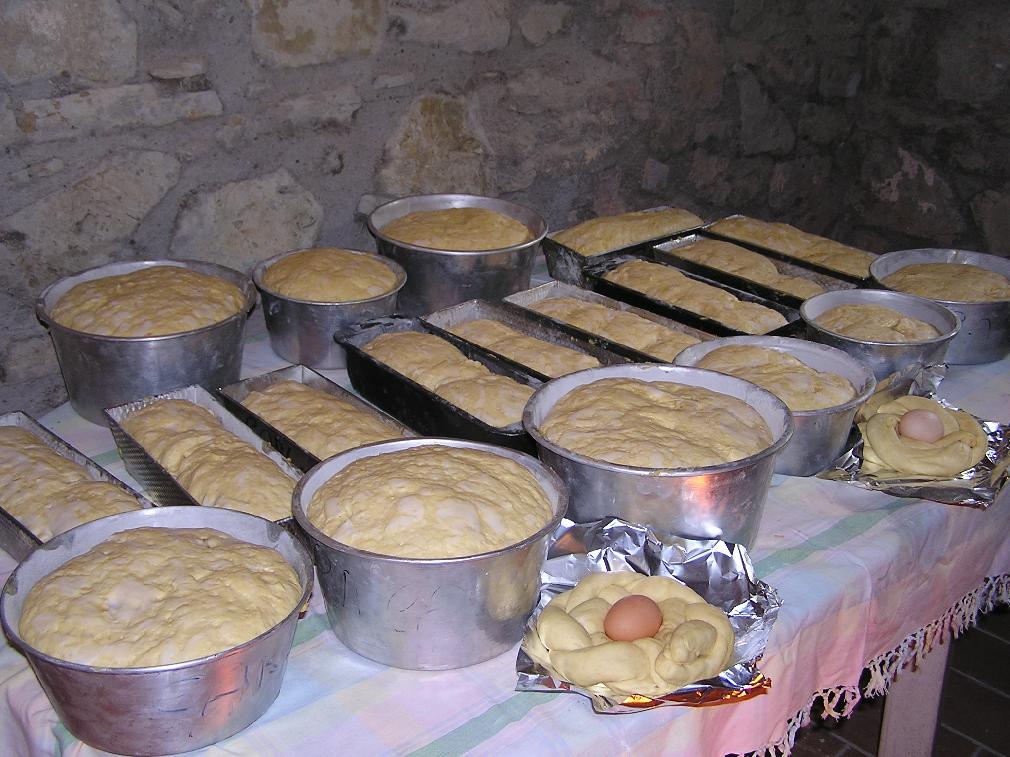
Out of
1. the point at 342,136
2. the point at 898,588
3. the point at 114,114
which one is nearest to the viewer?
the point at 898,588

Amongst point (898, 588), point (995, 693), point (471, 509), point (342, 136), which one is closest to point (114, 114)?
point (342, 136)

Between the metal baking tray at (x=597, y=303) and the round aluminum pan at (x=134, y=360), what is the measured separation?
83 cm

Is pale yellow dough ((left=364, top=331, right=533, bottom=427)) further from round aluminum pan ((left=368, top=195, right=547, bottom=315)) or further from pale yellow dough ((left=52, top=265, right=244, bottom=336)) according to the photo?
pale yellow dough ((left=52, top=265, right=244, bottom=336))

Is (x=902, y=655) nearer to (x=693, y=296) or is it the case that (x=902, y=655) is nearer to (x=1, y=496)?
(x=693, y=296)

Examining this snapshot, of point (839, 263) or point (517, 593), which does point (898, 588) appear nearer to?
Result: point (517, 593)

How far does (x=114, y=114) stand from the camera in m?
2.53

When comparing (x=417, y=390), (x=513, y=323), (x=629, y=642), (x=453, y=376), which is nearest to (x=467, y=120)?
(x=513, y=323)

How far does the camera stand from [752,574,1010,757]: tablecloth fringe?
184 cm

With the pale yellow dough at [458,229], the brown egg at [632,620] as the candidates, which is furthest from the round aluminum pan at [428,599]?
the pale yellow dough at [458,229]

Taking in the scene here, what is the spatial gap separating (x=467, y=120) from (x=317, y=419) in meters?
1.61

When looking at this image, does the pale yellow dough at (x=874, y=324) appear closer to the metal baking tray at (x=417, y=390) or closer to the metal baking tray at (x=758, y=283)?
the metal baking tray at (x=758, y=283)

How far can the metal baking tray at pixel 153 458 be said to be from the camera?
193cm

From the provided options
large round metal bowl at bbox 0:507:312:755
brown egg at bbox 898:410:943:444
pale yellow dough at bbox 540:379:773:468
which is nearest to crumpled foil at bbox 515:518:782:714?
pale yellow dough at bbox 540:379:773:468

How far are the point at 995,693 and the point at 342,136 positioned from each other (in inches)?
118
